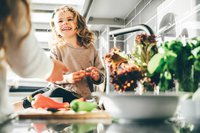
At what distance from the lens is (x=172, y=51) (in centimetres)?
76

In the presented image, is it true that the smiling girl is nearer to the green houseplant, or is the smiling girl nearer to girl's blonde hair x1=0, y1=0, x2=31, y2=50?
the green houseplant

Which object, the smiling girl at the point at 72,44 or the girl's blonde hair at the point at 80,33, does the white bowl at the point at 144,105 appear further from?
the girl's blonde hair at the point at 80,33

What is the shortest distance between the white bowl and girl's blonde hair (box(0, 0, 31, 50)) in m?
0.21

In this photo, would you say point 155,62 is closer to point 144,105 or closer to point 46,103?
point 144,105

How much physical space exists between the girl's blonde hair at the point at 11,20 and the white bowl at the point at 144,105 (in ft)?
0.68

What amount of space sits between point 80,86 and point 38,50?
3.07ft

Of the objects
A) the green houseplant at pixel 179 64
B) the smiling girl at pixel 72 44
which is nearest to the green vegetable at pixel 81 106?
the green houseplant at pixel 179 64

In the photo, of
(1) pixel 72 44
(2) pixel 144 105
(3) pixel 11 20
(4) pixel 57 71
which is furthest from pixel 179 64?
(1) pixel 72 44

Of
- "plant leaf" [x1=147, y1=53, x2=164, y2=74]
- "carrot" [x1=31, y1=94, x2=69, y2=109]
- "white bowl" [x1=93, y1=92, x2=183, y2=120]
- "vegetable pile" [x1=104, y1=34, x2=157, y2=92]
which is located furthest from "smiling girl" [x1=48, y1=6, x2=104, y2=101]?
"white bowl" [x1=93, y1=92, x2=183, y2=120]

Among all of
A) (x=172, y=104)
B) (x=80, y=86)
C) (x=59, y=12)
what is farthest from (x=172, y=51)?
(x=59, y=12)

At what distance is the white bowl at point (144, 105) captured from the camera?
2.01 ft

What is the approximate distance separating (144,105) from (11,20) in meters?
0.32

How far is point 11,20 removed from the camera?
62cm

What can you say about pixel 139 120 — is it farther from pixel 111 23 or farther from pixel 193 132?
pixel 111 23
